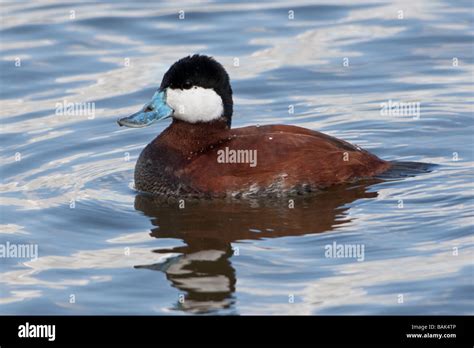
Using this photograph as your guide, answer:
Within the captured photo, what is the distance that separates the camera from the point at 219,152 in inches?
388

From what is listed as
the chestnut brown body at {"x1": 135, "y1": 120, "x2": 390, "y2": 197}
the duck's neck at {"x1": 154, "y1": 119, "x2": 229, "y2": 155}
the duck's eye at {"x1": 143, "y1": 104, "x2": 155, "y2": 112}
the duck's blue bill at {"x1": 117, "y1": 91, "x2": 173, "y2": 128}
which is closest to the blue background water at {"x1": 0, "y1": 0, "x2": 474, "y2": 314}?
the chestnut brown body at {"x1": 135, "y1": 120, "x2": 390, "y2": 197}

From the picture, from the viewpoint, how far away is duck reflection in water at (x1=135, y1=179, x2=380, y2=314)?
318 inches

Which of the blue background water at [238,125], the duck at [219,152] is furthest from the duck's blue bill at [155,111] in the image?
the blue background water at [238,125]

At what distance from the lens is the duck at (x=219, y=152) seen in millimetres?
9836

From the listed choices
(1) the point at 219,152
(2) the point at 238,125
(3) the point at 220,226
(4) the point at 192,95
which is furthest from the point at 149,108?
(2) the point at 238,125

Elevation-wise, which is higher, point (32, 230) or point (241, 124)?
point (241, 124)

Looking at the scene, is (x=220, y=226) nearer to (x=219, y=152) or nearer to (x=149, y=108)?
(x=219, y=152)

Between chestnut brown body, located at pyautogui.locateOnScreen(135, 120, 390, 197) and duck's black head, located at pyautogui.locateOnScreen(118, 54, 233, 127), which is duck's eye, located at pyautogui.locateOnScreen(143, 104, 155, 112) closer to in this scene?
duck's black head, located at pyautogui.locateOnScreen(118, 54, 233, 127)

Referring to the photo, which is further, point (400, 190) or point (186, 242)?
point (400, 190)

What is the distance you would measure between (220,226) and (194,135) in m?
1.16

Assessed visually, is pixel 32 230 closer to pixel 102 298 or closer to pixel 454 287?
pixel 102 298
